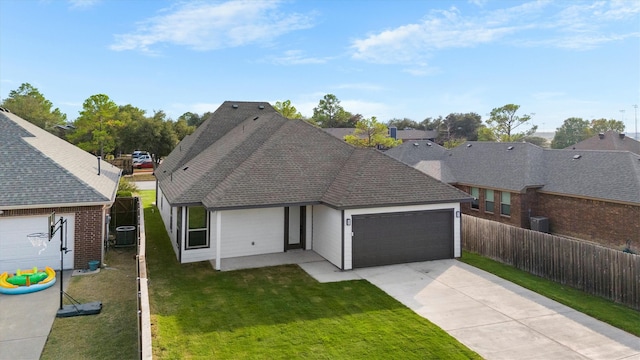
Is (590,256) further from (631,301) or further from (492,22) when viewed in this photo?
(492,22)

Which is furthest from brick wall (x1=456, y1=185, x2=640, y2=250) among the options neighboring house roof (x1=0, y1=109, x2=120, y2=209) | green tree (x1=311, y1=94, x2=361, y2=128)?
green tree (x1=311, y1=94, x2=361, y2=128)

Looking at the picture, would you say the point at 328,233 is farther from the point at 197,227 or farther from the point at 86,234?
the point at 86,234

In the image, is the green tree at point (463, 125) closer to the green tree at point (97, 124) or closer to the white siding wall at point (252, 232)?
the green tree at point (97, 124)

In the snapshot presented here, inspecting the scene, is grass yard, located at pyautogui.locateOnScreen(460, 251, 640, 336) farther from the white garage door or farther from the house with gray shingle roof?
→ the white garage door

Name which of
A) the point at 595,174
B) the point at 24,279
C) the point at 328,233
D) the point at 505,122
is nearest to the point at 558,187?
the point at 595,174

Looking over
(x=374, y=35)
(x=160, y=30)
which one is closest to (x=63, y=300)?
(x=160, y=30)
